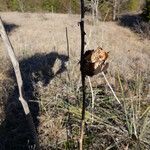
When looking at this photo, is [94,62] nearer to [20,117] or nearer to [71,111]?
[71,111]

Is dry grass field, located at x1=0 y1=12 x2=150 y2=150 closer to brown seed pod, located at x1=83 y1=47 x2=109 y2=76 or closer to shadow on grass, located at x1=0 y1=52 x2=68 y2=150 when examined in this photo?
shadow on grass, located at x1=0 y1=52 x2=68 y2=150

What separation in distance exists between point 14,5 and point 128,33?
11.0 metres

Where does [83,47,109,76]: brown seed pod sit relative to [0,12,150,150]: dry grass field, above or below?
above

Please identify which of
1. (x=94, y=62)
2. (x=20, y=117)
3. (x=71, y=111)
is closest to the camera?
(x=94, y=62)

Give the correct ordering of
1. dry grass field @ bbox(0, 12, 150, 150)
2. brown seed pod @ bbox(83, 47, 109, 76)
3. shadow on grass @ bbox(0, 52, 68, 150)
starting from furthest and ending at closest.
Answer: shadow on grass @ bbox(0, 52, 68, 150), dry grass field @ bbox(0, 12, 150, 150), brown seed pod @ bbox(83, 47, 109, 76)

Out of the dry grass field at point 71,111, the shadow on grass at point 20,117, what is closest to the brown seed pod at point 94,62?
the dry grass field at point 71,111

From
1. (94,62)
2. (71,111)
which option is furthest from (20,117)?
(94,62)

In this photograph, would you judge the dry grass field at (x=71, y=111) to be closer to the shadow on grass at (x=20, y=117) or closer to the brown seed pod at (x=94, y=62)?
the shadow on grass at (x=20, y=117)

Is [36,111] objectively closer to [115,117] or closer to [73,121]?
[73,121]

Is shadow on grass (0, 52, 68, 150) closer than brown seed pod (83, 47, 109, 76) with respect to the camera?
No

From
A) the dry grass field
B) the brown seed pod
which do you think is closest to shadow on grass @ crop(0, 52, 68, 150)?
the dry grass field

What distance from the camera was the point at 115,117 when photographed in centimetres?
329

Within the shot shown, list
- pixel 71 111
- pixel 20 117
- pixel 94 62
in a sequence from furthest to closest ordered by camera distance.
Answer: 1. pixel 20 117
2. pixel 71 111
3. pixel 94 62

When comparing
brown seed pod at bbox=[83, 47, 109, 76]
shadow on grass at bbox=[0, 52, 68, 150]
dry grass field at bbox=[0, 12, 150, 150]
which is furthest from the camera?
shadow on grass at bbox=[0, 52, 68, 150]
